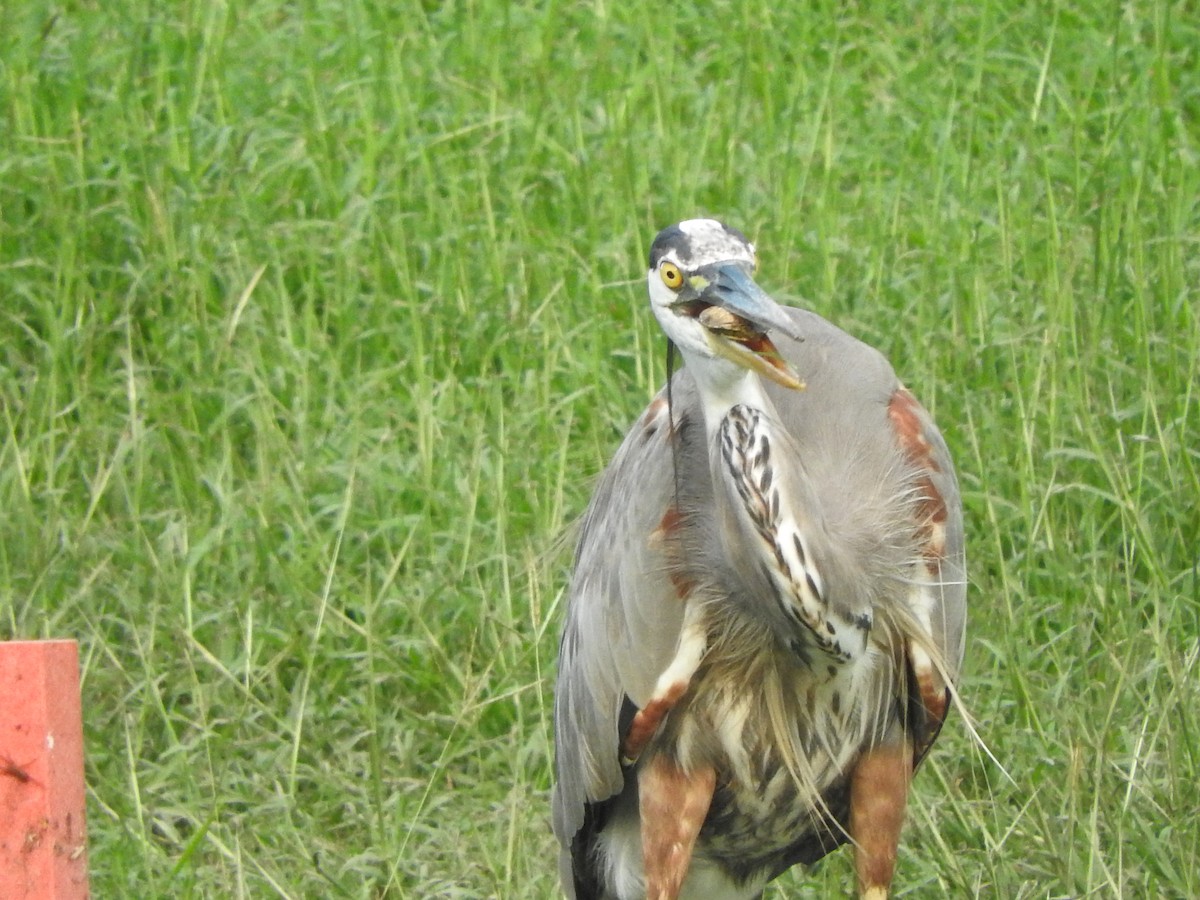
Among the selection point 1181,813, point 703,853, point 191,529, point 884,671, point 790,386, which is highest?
point 790,386

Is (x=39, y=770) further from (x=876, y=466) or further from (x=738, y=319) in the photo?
(x=876, y=466)

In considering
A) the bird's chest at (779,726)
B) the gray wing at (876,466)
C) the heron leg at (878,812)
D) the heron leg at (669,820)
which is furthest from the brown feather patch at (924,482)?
the heron leg at (669,820)

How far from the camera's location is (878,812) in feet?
11.9

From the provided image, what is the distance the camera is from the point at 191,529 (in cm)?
543

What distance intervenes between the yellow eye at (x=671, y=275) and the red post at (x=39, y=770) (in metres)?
1.25

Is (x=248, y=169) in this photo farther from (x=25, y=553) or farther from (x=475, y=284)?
(x=25, y=553)

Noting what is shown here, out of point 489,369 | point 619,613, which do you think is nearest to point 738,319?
point 619,613

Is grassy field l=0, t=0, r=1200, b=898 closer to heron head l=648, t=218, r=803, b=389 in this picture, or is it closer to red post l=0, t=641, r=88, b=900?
heron head l=648, t=218, r=803, b=389

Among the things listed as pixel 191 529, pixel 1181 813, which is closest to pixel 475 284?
pixel 191 529

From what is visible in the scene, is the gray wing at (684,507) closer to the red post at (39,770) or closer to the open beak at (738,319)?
the open beak at (738,319)

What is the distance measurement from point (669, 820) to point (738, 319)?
3.49 ft

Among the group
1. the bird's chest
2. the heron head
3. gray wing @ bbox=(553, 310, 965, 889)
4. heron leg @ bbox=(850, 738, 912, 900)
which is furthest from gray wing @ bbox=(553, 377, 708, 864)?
heron leg @ bbox=(850, 738, 912, 900)

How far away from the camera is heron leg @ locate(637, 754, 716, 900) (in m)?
3.56

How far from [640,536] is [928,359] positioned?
2.12m
